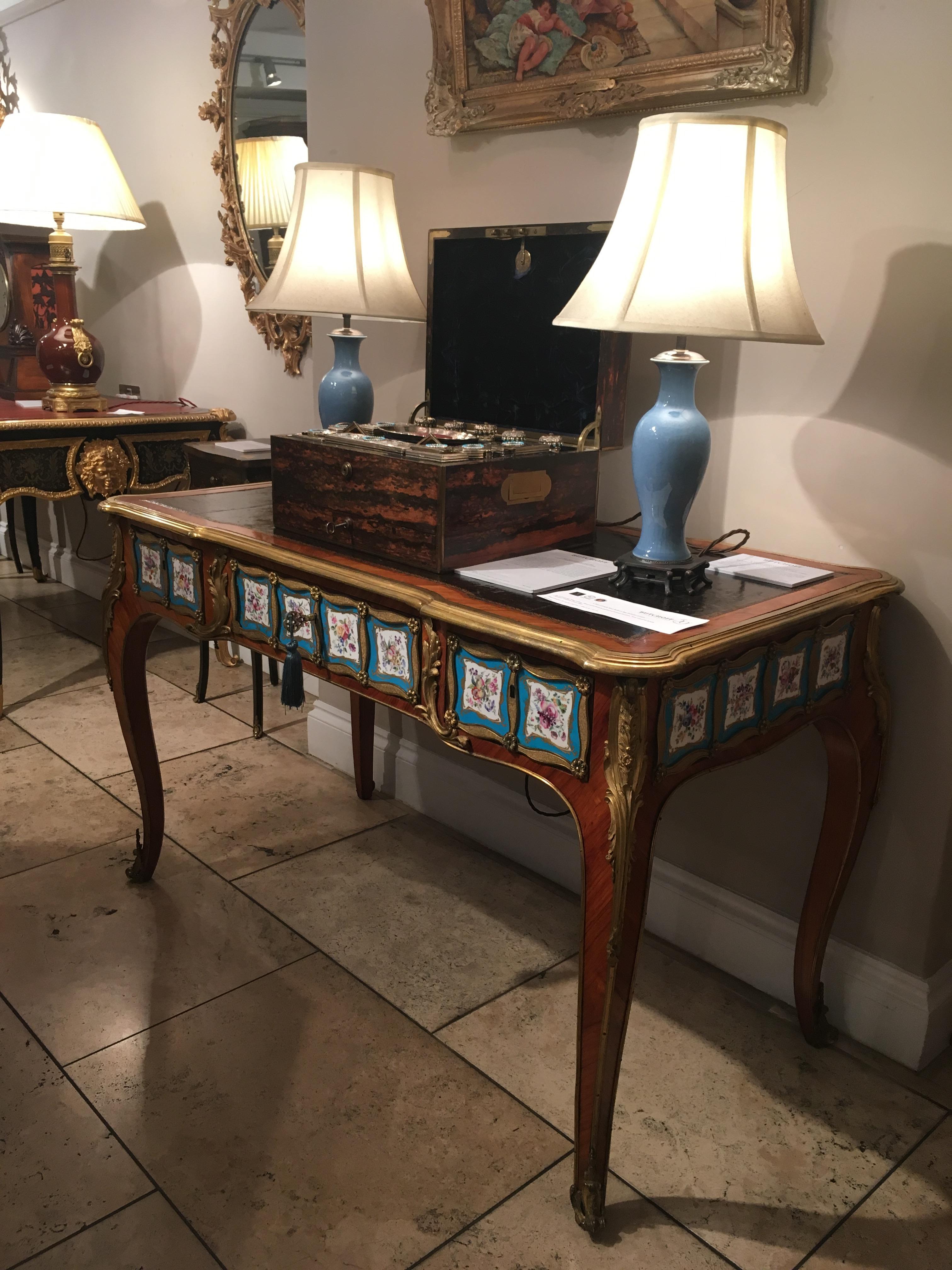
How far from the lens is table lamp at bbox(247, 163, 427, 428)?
6.56 ft

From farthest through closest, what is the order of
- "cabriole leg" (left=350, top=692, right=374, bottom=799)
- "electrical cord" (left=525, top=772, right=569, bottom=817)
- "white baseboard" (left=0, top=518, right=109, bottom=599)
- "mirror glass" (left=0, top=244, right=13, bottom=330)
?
"white baseboard" (left=0, top=518, right=109, bottom=599) < "mirror glass" (left=0, top=244, right=13, bottom=330) < "cabriole leg" (left=350, top=692, right=374, bottom=799) < "electrical cord" (left=525, top=772, right=569, bottom=817)

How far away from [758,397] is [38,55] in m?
3.83

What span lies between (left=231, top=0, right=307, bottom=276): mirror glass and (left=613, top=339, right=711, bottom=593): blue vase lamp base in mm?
1877

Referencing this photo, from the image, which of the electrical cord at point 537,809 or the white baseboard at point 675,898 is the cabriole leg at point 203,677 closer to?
the white baseboard at point 675,898

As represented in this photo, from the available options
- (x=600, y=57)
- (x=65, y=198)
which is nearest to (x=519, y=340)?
(x=600, y=57)

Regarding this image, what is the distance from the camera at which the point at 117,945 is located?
2.07 metres

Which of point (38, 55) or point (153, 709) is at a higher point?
point (38, 55)

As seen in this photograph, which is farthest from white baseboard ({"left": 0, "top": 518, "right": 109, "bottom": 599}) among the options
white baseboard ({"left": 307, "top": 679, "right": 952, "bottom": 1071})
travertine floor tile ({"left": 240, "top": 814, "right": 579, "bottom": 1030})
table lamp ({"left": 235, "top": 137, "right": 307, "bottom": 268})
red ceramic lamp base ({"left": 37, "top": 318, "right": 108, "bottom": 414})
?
travertine floor tile ({"left": 240, "top": 814, "right": 579, "bottom": 1030})

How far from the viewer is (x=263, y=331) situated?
3.22 metres

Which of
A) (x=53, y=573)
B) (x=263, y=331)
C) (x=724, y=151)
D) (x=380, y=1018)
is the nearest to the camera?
(x=724, y=151)

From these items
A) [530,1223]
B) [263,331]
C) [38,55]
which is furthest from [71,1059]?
[38,55]

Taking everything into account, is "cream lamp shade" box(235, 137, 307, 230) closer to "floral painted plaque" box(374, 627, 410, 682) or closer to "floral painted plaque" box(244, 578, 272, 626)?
"floral painted plaque" box(244, 578, 272, 626)

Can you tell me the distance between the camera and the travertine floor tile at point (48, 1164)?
56.0 inches

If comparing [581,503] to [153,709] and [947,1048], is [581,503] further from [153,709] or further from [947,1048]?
[153,709]
